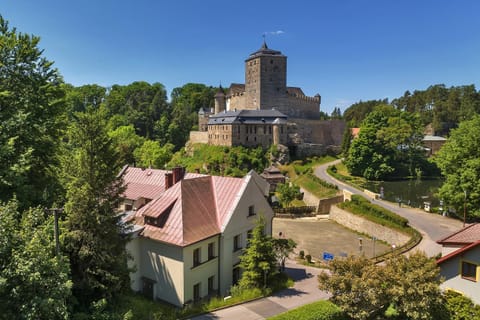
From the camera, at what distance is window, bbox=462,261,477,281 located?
1526cm

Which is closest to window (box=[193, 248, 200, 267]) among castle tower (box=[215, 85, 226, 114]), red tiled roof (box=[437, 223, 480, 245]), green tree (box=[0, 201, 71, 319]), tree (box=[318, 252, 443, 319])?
tree (box=[318, 252, 443, 319])

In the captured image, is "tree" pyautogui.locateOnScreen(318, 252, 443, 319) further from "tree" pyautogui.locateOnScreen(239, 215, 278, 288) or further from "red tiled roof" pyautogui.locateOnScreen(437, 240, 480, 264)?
"tree" pyautogui.locateOnScreen(239, 215, 278, 288)

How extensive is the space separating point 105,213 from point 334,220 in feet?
109

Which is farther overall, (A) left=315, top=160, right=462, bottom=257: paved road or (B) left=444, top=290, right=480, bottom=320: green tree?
(A) left=315, top=160, right=462, bottom=257: paved road

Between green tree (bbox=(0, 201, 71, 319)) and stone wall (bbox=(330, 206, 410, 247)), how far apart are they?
96.6 feet

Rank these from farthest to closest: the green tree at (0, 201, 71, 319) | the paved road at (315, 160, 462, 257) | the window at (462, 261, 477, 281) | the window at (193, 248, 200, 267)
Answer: the paved road at (315, 160, 462, 257), the window at (193, 248, 200, 267), the window at (462, 261, 477, 281), the green tree at (0, 201, 71, 319)

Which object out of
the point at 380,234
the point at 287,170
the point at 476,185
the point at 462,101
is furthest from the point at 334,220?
the point at 462,101

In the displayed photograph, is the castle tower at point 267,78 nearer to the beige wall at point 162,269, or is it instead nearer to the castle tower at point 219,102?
the castle tower at point 219,102

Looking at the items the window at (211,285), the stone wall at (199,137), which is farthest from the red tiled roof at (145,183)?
the stone wall at (199,137)

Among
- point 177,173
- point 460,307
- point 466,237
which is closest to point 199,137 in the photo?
point 177,173

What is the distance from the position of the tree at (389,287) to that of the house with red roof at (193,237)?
7261 millimetres

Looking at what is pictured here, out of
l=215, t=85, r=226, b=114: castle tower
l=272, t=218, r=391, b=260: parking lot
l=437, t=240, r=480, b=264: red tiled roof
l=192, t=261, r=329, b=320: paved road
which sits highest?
l=215, t=85, r=226, b=114: castle tower

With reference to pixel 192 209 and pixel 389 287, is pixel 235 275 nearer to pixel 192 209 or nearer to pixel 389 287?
pixel 192 209


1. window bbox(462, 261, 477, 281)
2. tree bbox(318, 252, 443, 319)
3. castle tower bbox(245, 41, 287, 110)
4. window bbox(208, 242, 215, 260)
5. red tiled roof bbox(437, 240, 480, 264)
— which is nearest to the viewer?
tree bbox(318, 252, 443, 319)
